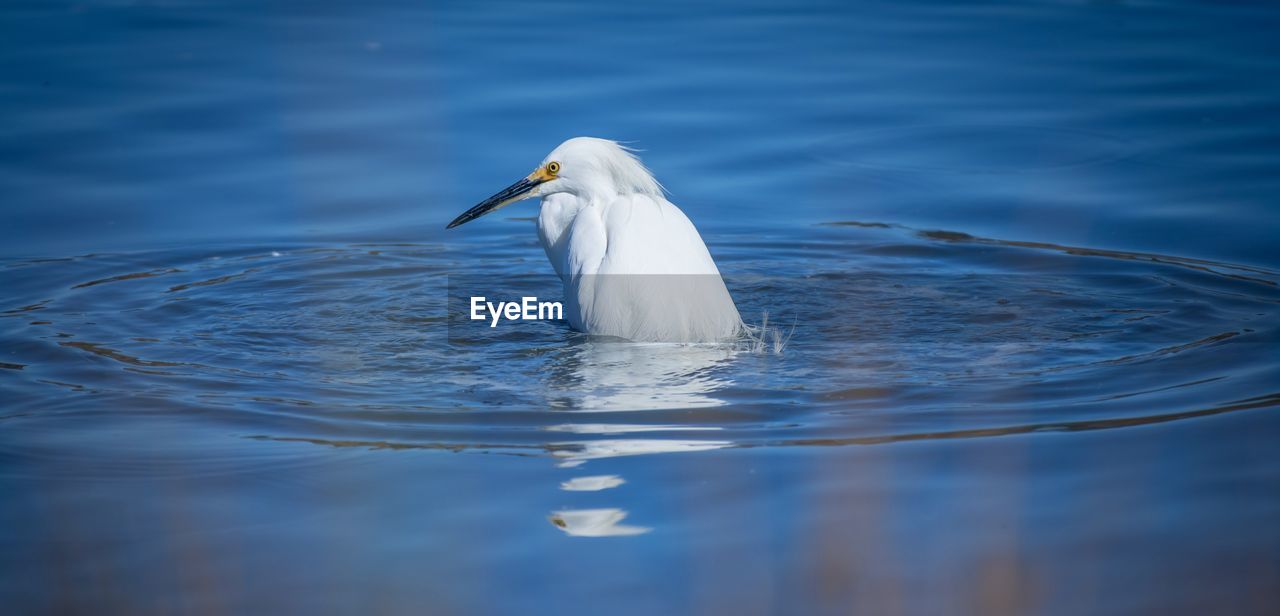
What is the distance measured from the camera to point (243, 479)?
4023mm

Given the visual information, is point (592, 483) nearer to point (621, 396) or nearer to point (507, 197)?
point (621, 396)

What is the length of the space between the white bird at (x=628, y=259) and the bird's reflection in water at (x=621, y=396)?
10cm

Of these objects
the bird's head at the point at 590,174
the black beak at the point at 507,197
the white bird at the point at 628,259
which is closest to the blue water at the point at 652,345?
the white bird at the point at 628,259

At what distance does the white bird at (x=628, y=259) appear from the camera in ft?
17.9

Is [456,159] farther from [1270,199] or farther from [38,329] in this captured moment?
[1270,199]

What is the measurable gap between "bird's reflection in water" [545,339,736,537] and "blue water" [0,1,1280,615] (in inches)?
0.9

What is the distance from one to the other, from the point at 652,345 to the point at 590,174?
0.93m

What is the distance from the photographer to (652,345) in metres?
5.43

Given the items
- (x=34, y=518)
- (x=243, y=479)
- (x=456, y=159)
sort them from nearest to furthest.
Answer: (x=34, y=518) → (x=243, y=479) → (x=456, y=159)

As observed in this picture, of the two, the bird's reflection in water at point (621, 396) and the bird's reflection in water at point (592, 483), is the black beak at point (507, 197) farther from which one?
the bird's reflection in water at point (592, 483)

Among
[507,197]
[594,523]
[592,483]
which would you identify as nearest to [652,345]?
[507,197]

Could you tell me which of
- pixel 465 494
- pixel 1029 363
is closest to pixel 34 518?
pixel 465 494

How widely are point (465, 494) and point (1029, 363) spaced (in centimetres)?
224

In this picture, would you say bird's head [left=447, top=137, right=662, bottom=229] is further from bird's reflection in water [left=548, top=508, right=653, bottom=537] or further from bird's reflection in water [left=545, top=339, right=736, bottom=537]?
bird's reflection in water [left=548, top=508, right=653, bottom=537]
